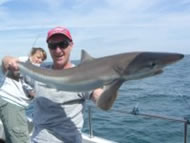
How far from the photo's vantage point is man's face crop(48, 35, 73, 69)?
310 cm

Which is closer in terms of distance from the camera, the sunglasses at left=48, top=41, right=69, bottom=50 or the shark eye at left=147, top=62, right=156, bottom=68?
the shark eye at left=147, top=62, right=156, bottom=68

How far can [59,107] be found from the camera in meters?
3.10

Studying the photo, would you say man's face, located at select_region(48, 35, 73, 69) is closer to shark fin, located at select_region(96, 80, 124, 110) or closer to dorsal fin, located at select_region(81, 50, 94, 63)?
dorsal fin, located at select_region(81, 50, 94, 63)

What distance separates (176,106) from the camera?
13.3m

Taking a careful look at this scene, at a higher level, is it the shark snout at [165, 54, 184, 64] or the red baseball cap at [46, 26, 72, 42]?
the red baseball cap at [46, 26, 72, 42]

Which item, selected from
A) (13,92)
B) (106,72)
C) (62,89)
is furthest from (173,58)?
(13,92)

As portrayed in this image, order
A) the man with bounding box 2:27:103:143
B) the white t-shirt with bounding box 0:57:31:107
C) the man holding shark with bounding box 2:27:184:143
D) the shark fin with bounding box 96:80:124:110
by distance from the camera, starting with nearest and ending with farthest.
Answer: the shark fin with bounding box 96:80:124:110
the man holding shark with bounding box 2:27:184:143
the man with bounding box 2:27:103:143
the white t-shirt with bounding box 0:57:31:107

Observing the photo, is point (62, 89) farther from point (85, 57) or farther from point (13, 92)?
point (13, 92)

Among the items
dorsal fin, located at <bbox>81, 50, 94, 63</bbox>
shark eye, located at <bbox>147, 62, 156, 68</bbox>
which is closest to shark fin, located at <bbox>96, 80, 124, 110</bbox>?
shark eye, located at <bbox>147, 62, 156, 68</bbox>

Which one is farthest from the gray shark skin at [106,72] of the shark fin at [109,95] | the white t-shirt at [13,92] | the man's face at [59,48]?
the white t-shirt at [13,92]

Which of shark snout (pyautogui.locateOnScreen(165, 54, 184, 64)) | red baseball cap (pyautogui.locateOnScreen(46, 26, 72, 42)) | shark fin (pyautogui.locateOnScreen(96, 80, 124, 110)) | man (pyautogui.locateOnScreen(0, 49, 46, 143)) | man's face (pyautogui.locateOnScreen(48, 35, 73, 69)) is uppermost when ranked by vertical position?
red baseball cap (pyautogui.locateOnScreen(46, 26, 72, 42))

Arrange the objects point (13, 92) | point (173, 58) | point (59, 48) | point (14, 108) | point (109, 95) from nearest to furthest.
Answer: point (173, 58) → point (109, 95) → point (59, 48) → point (13, 92) → point (14, 108)

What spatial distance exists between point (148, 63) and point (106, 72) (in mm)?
428

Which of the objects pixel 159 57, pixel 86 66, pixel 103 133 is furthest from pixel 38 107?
pixel 103 133
